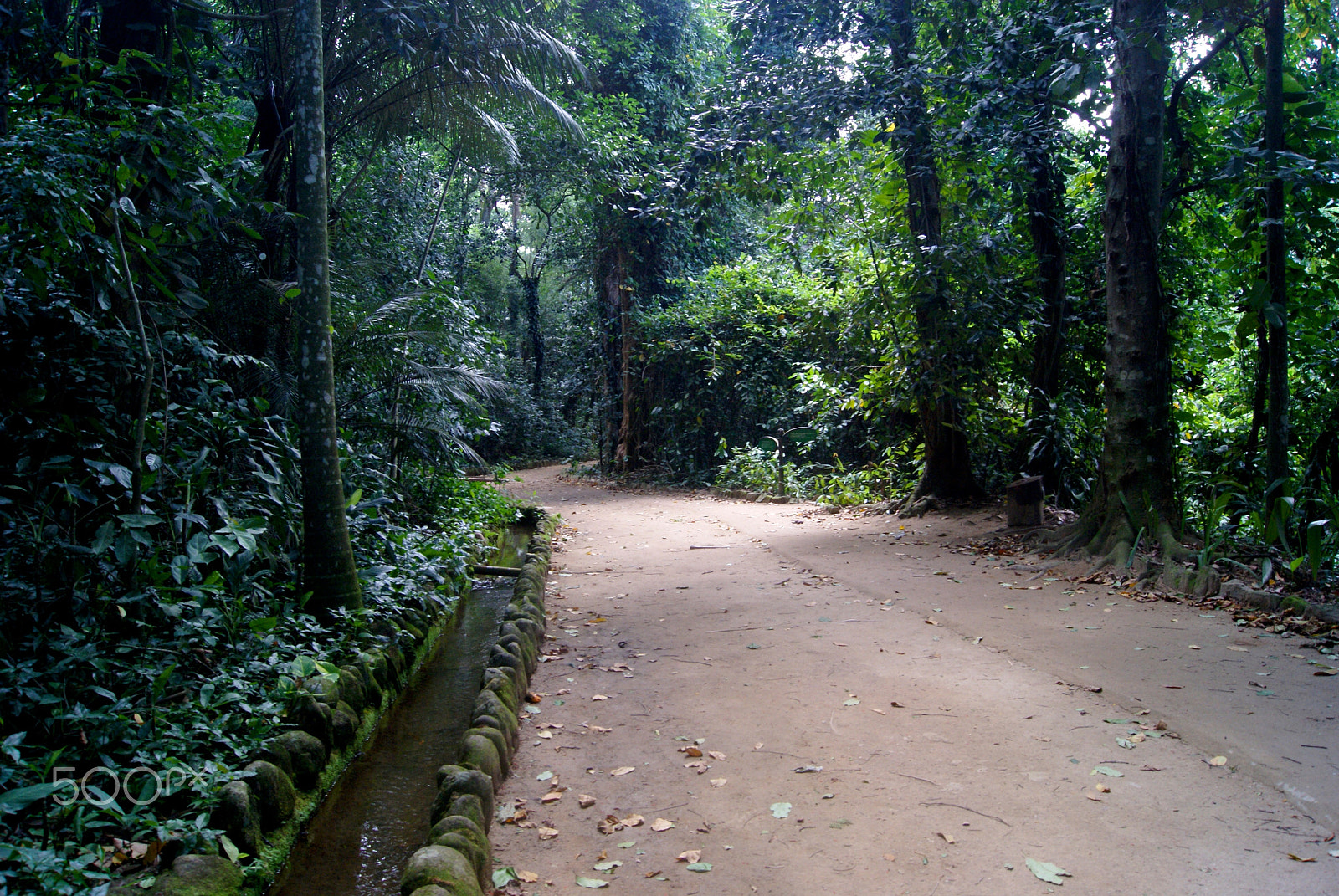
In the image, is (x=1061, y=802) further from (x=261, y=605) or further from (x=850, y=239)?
(x=850, y=239)

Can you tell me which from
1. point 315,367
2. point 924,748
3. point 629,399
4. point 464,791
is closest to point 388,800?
point 464,791

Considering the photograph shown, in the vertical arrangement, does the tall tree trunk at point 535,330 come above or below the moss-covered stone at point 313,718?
above

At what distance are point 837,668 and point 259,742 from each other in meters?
2.83

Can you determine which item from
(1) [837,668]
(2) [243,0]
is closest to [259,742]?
(1) [837,668]

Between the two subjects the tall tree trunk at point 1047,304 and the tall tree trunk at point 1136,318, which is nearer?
the tall tree trunk at point 1136,318

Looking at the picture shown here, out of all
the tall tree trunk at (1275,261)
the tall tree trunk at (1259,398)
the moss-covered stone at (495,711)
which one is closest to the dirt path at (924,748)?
the moss-covered stone at (495,711)

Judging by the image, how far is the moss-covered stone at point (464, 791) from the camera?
9.20 feet

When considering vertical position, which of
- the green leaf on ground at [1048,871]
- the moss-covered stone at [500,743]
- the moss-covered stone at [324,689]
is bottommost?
the green leaf on ground at [1048,871]

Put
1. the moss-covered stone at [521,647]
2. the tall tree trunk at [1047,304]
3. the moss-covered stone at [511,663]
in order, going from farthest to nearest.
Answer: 1. the tall tree trunk at [1047,304]
2. the moss-covered stone at [521,647]
3. the moss-covered stone at [511,663]

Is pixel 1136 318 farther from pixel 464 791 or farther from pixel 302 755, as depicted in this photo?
pixel 302 755

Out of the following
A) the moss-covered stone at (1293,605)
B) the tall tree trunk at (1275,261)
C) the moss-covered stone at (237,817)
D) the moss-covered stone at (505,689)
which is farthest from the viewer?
the tall tree trunk at (1275,261)

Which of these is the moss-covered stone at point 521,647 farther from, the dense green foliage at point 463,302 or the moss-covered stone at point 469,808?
the moss-covered stone at point 469,808

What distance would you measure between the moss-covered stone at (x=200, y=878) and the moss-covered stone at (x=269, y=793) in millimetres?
373

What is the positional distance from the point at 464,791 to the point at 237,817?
2.40 ft
